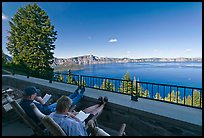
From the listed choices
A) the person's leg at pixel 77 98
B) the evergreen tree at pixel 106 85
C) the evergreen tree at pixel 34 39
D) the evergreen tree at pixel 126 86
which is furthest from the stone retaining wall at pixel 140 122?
the evergreen tree at pixel 34 39

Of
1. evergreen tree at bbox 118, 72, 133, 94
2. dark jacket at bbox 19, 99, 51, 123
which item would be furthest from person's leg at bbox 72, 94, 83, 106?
evergreen tree at bbox 118, 72, 133, 94

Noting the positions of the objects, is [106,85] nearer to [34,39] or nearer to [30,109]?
[30,109]

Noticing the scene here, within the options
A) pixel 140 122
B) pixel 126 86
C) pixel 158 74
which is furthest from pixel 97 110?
pixel 158 74

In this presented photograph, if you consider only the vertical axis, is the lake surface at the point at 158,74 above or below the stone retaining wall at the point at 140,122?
below

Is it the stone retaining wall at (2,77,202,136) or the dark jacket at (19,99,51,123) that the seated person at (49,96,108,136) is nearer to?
the dark jacket at (19,99,51,123)

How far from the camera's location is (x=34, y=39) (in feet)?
47.9

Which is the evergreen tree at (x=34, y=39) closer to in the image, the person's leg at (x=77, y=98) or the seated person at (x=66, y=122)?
the person's leg at (x=77, y=98)

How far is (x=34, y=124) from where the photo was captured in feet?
7.51

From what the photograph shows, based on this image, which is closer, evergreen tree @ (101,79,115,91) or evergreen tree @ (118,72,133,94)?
evergreen tree @ (118,72,133,94)

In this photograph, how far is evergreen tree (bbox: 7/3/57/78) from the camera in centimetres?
1438

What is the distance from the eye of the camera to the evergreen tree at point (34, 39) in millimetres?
14383

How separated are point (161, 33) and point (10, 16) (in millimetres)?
29899

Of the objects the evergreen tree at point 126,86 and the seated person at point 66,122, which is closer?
the seated person at point 66,122

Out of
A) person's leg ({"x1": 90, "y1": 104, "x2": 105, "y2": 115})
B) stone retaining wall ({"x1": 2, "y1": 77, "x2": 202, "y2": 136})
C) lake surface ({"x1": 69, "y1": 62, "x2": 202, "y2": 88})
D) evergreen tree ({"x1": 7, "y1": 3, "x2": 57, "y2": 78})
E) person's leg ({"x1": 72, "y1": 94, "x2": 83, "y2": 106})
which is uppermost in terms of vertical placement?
evergreen tree ({"x1": 7, "y1": 3, "x2": 57, "y2": 78})
